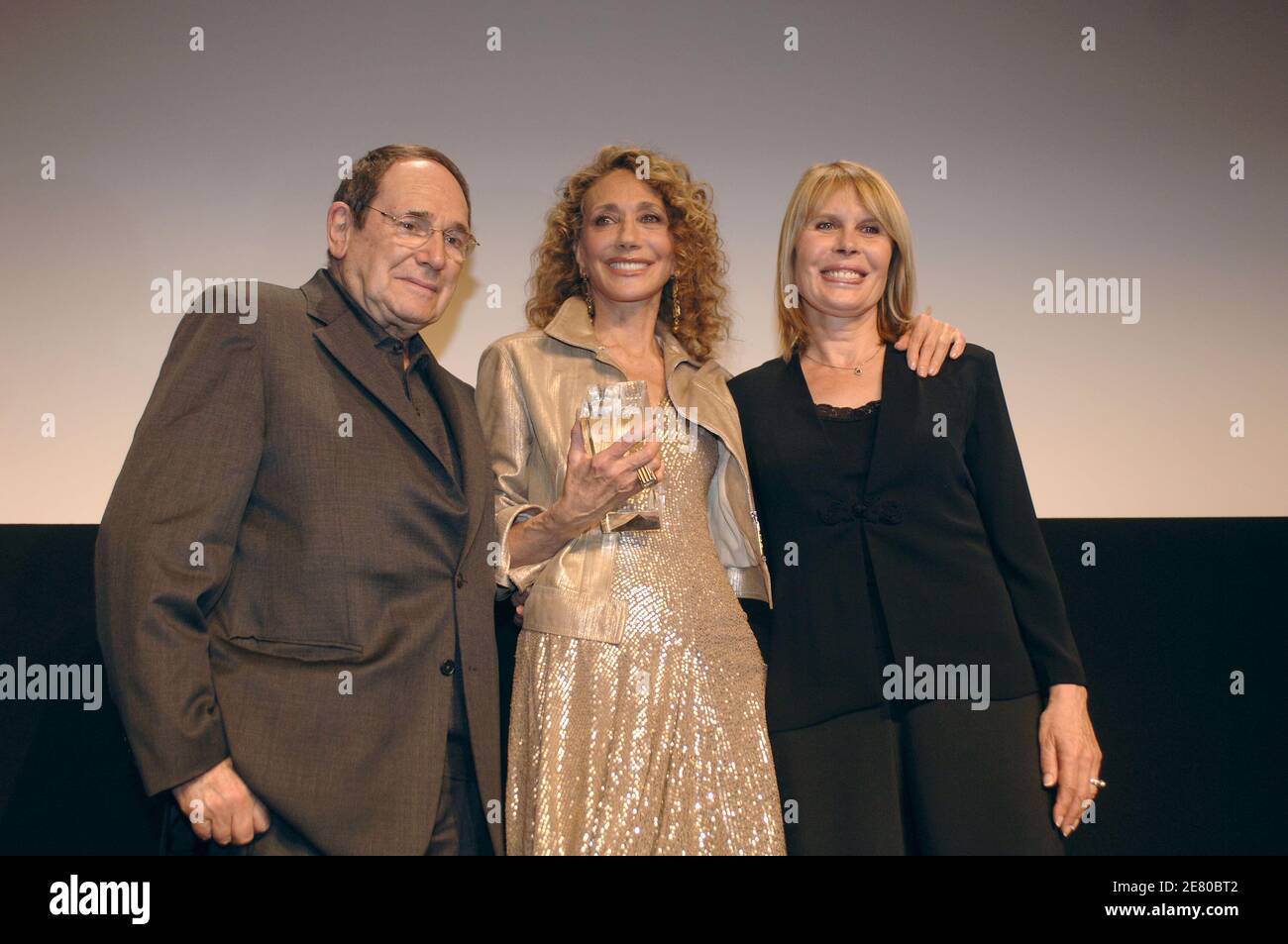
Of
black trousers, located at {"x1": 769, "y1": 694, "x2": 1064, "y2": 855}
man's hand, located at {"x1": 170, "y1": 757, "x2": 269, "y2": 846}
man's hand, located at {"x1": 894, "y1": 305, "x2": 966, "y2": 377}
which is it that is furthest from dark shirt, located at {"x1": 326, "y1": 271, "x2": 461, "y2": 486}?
man's hand, located at {"x1": 894, "y1": 305, "x2": 966, "y2": 377}

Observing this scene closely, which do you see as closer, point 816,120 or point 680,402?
point 680,402

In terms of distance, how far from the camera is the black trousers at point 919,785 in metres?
2.18

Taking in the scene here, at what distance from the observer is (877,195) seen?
8.09 feet

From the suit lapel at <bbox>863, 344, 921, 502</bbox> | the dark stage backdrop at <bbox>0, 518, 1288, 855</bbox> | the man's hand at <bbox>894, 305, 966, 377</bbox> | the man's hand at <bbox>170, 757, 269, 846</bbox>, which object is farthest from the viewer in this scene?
the dark stage backdrop at <bbox>0, 518, 1288, 855</bbox>

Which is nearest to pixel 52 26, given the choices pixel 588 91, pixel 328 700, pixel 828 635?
pixel 588 91

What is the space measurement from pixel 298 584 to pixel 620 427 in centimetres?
65

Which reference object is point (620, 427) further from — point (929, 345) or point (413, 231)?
point (929, 345)

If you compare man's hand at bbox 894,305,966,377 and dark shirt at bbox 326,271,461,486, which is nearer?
dark shirt at bbox 326,271,461,486

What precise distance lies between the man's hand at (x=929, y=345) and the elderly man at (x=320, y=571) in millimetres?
936

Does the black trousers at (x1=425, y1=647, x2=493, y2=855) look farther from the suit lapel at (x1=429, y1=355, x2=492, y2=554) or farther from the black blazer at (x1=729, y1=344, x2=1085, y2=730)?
the black blazer at (x1=729, y1=344, x2=1085, y2=730)

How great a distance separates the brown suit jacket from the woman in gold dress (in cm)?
14

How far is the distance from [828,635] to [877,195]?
3.12 feet

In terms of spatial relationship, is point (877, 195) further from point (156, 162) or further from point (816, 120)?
point (156, 162)

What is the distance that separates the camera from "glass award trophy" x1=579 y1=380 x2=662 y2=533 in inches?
85.4
